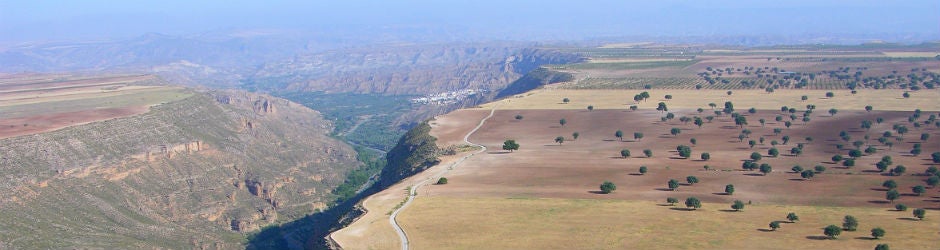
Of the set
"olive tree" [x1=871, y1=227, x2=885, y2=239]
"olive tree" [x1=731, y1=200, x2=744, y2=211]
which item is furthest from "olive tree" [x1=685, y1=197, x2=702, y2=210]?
"olive tree" [x1=871, y1=227, x2=885, y2=239]

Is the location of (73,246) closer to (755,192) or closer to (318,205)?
(318,205)

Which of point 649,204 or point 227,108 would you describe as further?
point 227,108

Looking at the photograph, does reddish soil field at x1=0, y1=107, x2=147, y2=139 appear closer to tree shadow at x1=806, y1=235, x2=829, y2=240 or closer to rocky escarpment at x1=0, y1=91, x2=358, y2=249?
rocky escarpment at x1=0, y1=91, x2=358, y2=249

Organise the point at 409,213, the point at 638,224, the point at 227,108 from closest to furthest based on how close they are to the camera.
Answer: the point at 638,224, the point at 409,213, the point at 227,108

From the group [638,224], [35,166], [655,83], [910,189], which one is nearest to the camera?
[638,224]

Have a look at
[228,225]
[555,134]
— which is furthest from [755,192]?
[228,225]

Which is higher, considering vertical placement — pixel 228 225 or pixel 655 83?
pixel 655 83

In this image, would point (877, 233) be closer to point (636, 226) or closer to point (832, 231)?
point (832, 231)

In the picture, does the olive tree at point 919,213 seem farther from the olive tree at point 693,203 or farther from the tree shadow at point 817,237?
the olive tree at point 693,203
